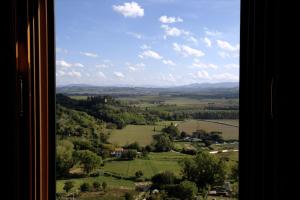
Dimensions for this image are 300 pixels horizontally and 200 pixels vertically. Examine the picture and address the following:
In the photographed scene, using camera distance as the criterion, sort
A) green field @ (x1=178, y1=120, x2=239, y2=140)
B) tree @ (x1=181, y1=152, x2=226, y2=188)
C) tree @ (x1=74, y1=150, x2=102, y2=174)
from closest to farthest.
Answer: green field @ (x1=178, y1=120, x2=239, y2=140)
tree @ (x1=181, y1=152, x2=226, y2=188)
tree @ (x1=74, y1=150, x2=102, y2=174)

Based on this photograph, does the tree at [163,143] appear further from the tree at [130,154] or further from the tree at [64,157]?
the tree at [64,157]

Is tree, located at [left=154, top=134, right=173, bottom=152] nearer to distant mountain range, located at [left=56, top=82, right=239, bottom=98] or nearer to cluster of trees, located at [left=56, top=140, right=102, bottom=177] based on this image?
distant mountain range, located at [left=56, top=82, right=239, bottom=98]

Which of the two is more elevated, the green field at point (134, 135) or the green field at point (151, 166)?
the green field at point (134, 135)

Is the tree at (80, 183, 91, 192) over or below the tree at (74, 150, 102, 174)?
below

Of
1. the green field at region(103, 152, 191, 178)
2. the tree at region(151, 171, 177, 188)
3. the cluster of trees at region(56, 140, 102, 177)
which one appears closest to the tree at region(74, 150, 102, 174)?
the cluster of trees at region(56, 140, 102, 177)
